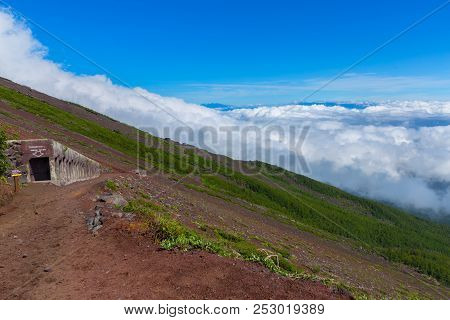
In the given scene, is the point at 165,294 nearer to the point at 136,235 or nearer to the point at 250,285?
the point at 250,285

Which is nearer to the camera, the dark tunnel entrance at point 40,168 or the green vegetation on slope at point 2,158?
the green vegetation on slope at point 2,158

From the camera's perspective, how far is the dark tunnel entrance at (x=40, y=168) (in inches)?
1470

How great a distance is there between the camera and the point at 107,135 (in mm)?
168625

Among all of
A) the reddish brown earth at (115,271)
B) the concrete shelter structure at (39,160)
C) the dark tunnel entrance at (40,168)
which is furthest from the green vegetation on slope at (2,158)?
the reddish brown earth at (115,271)

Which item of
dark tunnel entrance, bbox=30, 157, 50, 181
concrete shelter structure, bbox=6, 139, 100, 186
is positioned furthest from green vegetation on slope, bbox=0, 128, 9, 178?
dark tunnel entrance, bbox=30, 157, 50, 181

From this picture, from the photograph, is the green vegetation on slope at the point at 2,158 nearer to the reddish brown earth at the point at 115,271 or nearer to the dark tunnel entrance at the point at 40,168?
the dark tunnel entrance at the point at 40,168

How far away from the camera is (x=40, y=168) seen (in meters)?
37.8

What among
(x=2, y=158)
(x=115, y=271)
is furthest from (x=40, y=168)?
(x=115, y=271)

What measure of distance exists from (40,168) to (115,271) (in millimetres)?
26681

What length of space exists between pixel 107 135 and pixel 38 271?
522ft

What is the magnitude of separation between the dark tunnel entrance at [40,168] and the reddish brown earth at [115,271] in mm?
16586

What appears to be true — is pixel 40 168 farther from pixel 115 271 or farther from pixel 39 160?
pixel 115 271
